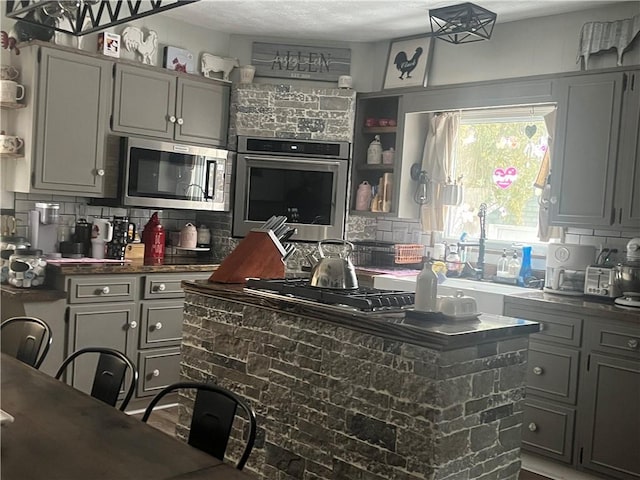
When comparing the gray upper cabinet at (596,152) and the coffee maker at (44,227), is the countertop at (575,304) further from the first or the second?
the coffee maker at (44,227)

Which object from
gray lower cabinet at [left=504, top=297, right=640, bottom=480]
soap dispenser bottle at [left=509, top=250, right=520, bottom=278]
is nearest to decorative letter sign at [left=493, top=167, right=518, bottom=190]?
soap dispenser bottle at [left=509, top=250, right=520, bottom=278]

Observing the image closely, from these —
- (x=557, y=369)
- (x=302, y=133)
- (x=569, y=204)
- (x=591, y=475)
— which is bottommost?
(x=591, y=475)

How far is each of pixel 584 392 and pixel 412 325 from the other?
66.9 inches

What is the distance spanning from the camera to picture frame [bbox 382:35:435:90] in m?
5.16

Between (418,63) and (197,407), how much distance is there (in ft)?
12.2

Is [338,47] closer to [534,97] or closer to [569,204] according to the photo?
[534,97]

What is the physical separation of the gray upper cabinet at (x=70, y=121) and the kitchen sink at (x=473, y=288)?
2047 millimetres

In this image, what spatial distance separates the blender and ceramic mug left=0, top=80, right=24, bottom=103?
12.3 ft

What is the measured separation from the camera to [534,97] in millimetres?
4457

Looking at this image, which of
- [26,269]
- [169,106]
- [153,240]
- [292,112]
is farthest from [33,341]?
[292,112]

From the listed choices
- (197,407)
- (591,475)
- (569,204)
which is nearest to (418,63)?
(569,204)

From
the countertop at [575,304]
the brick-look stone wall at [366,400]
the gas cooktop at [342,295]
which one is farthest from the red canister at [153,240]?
the countertop at [575,304]

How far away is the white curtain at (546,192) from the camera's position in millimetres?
4574

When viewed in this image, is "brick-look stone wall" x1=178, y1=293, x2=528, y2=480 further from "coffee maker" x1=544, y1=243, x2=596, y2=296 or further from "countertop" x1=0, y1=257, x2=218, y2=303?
"coffee maker" x1=544, y1=243, x2=596, y2=296
